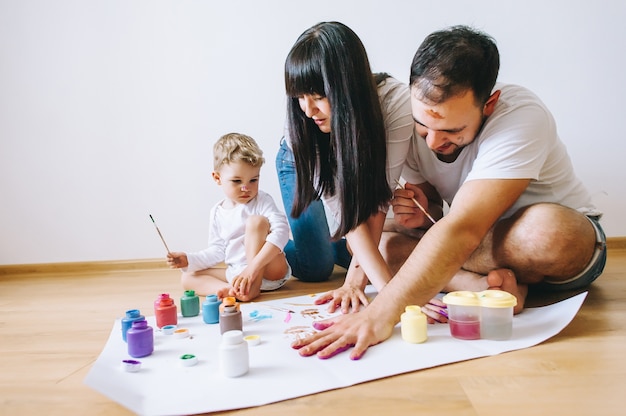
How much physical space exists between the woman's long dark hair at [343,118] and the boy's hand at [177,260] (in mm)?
496

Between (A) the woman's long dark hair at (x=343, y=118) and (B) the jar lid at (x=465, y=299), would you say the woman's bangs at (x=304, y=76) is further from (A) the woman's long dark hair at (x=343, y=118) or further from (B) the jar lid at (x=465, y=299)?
(B) the jar lid at (x=465, y=299)

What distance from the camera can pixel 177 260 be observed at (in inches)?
55.6

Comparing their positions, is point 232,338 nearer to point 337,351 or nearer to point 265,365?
point 265,365

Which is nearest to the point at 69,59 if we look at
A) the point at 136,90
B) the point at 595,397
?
the point at 136,90

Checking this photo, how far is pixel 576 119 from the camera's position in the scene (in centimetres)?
184

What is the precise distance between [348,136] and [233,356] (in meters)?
0.50

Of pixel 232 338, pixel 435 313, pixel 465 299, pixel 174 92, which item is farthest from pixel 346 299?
pixel 174 92

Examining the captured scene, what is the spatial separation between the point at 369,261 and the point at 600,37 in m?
1.37

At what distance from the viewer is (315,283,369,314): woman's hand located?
3.72 feet

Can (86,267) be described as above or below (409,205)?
below

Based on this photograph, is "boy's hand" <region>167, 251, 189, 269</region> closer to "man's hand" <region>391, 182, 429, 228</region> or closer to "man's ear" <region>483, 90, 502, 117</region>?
"man's hand" <region>391, 182, 429, 228</region>

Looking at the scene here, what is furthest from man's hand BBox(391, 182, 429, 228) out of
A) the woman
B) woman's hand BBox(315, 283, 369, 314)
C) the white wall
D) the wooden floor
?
the white wall

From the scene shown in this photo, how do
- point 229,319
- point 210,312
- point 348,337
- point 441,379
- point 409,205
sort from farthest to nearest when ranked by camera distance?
point 409,205 → point 210,312 → point 229,319 → point 348,337 → point 441,379

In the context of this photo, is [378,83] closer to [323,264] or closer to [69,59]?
[323,264]
